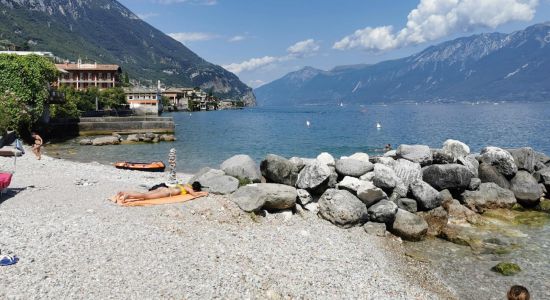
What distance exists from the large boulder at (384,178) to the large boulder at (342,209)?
7.28ft

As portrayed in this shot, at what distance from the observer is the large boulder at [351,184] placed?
19016 millimetres

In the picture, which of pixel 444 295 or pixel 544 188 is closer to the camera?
pixel 444 295

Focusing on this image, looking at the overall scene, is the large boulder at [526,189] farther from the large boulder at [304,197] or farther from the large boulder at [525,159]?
the large boulder at [304,197]

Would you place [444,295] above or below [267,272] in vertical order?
below

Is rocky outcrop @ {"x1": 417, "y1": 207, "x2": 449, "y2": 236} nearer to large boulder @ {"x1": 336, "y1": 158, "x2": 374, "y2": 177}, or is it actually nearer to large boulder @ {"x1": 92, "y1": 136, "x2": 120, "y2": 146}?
large boulder @ {"x1": 336, "y1": 158, "x2": 374, "y2": 177}

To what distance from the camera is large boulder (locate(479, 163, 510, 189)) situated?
23875 millimetres

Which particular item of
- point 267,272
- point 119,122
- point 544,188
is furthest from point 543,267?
point 119,122

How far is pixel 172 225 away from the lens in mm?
14117

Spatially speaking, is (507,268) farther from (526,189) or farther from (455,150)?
(455,150)

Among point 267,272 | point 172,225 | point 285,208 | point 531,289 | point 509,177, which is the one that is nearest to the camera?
point 267,272

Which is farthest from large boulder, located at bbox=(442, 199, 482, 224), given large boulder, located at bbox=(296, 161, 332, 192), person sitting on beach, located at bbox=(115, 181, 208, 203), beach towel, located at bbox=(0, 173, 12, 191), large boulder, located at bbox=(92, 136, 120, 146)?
large boulder, located at bbox=(92, 136, 120, 146)

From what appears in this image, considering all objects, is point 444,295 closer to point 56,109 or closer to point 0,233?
point 0,233

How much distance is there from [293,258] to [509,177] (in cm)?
1745

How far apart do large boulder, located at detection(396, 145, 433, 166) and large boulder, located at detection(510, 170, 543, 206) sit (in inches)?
190
